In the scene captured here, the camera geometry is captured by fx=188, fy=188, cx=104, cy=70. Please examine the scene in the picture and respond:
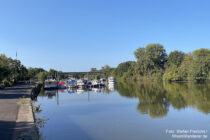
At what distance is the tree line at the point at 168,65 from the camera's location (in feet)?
220

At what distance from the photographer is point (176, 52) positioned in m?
86.0

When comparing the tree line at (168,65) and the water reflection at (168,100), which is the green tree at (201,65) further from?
the water reflection at (168,100)

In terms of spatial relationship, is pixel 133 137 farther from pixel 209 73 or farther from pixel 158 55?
pixel 158 55

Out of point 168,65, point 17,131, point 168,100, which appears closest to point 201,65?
point 168,65

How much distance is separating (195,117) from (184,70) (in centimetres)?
6036

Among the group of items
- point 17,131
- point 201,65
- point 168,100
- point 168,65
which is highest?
point 168,65

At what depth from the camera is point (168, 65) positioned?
85.7 m

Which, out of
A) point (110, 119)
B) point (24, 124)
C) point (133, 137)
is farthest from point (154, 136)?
point (24, 124)

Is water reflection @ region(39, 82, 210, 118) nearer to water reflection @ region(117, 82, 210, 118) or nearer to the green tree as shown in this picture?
water reflection @ region(117, 82, 210, 118)

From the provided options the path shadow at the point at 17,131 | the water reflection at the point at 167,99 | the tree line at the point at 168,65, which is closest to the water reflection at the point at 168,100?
the water reflection at the point at 167,99

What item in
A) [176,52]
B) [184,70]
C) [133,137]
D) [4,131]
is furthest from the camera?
[176,52]

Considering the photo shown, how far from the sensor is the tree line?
220ft

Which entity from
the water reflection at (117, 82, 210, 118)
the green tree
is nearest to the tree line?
the green tree

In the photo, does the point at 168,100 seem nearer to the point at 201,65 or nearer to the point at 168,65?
the point at 201,65
